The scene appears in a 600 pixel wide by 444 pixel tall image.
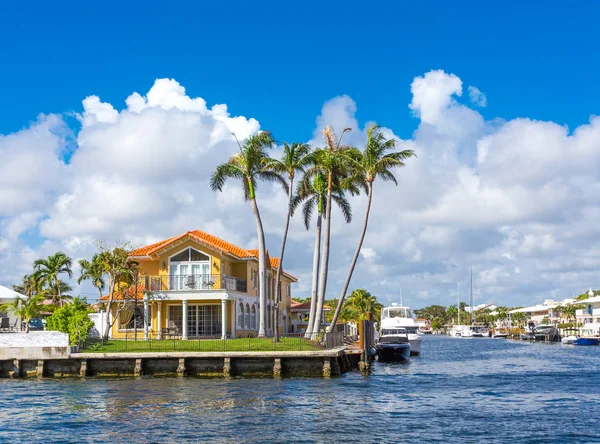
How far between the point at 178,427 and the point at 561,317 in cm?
15336

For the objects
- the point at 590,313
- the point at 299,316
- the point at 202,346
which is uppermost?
the point at 590,313

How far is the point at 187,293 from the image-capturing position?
171 feet

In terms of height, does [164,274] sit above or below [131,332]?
above

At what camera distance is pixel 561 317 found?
163 m

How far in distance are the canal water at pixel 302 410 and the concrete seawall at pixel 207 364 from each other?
1.37 meters

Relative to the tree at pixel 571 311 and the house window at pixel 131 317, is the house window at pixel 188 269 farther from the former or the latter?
the tree at pixel 571 311

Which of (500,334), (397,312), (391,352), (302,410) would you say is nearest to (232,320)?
(391,352)

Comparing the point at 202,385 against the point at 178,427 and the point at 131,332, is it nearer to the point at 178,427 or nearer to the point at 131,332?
the point at 178,427

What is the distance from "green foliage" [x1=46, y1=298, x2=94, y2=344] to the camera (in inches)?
1663

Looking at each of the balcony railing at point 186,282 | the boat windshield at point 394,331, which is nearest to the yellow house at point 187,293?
the balcony railing at point 186,282

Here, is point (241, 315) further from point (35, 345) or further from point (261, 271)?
point (35, 345)

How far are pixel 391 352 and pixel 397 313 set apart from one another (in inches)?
794

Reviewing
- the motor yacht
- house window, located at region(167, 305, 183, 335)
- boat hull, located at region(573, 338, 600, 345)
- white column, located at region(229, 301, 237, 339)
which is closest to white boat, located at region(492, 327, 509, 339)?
boat hull, located at region(573, 338, 600, 345)

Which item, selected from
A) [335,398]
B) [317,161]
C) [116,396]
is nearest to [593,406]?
[335,398]
